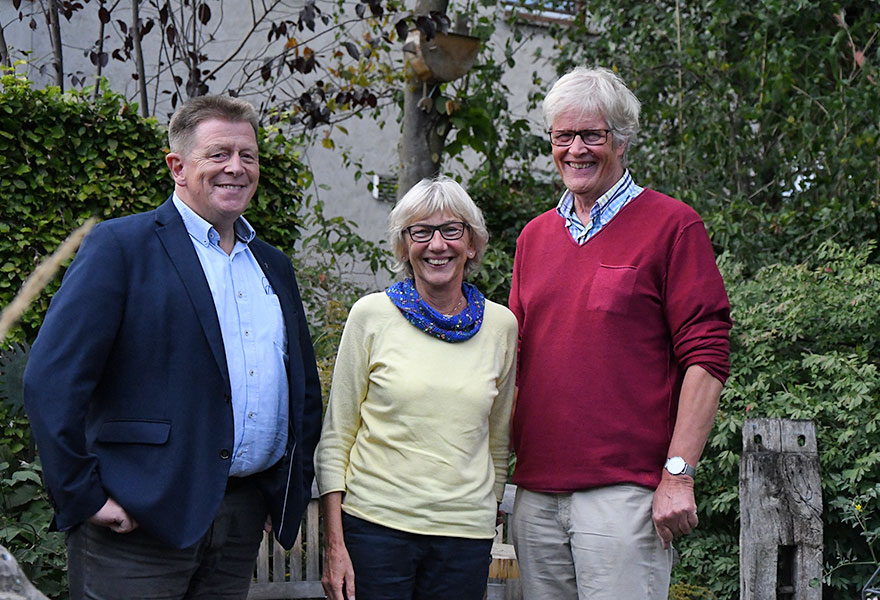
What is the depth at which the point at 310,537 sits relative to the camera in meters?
4.05

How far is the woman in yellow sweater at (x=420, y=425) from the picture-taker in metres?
2.64

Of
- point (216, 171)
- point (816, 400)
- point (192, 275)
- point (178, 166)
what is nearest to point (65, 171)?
point (178, 166)

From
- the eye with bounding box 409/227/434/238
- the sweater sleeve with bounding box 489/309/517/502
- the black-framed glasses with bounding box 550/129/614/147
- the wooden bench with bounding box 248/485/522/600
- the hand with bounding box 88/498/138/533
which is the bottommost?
the wooden bench with bounding box 248/485/522/600

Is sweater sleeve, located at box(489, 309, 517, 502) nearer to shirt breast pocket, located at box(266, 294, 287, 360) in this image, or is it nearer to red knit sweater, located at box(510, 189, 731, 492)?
red knit sweater, located at box(510, 189, 731, 492)

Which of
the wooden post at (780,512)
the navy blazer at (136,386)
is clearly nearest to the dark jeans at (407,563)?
the navy blazer at (136,386)

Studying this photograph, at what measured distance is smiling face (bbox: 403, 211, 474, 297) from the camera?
2.80 metres

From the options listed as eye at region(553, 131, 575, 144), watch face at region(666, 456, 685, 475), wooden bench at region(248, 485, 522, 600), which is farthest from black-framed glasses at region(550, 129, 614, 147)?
wooden bench at region(248, 485, 522, 600)

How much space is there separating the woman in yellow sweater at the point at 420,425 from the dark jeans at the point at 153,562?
276mm

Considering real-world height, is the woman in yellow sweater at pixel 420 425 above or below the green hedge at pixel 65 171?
below

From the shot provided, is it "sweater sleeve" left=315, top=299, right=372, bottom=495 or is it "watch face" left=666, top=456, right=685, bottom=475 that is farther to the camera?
"sweater sleeve" left=315, top=299, right=372, bottom=495

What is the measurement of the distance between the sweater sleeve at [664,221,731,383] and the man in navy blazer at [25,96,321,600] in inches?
41.1

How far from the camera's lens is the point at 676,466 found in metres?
2.56

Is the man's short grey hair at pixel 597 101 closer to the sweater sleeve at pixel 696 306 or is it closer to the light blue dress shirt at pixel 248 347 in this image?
the sweater sleeve at pixel 696 306

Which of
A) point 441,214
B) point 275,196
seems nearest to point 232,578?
point 441,214
